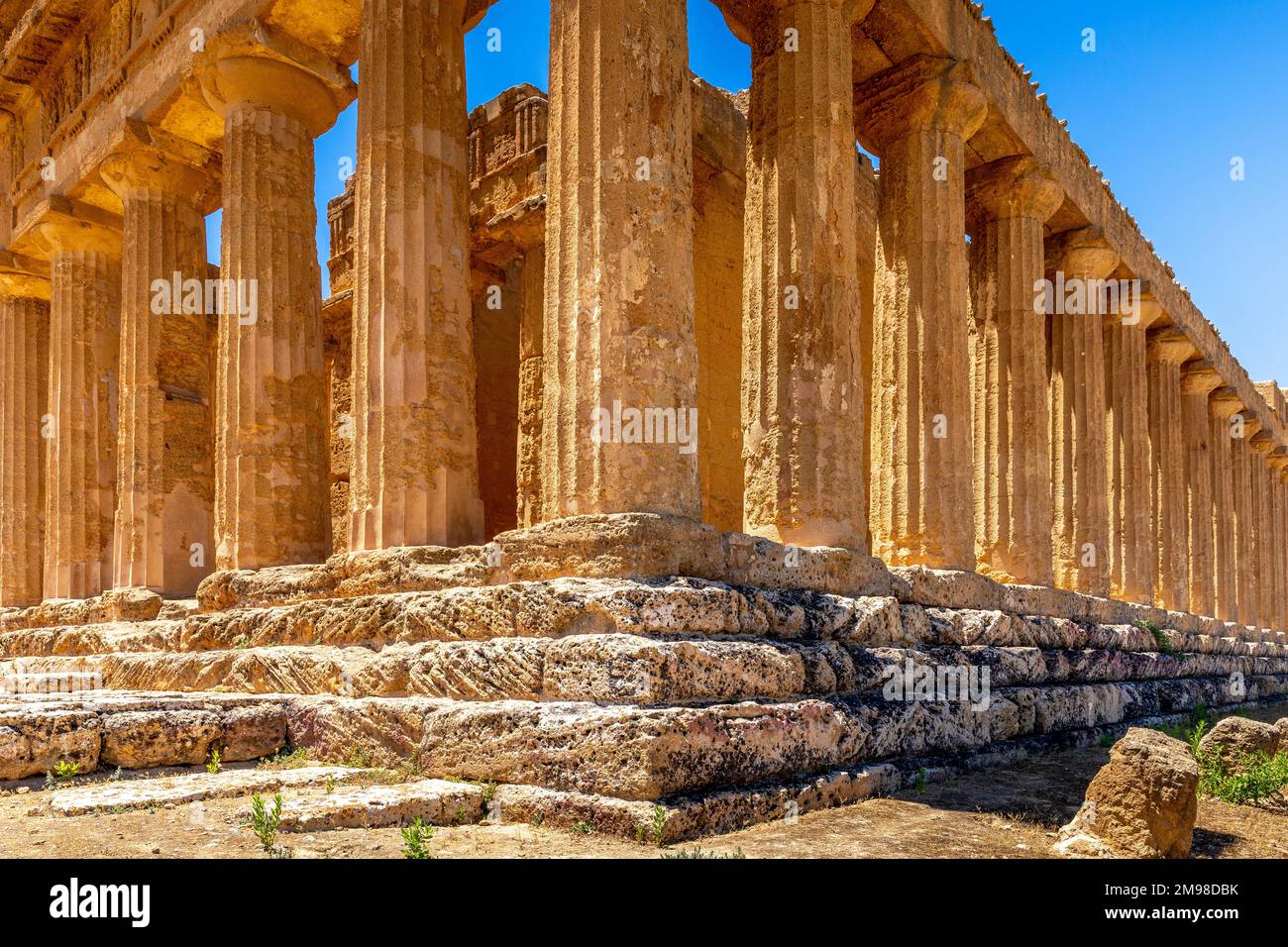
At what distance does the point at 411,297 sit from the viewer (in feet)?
24.5

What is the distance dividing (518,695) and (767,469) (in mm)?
3034

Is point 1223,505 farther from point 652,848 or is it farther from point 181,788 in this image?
point 181,788

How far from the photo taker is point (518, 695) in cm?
525

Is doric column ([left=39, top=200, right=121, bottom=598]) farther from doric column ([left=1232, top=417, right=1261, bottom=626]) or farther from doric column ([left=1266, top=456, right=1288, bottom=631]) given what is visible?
doric column ([left=1266, top=456, right=1288, bottom=631])

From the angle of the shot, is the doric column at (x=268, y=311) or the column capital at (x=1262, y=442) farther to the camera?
the column capital at (x=1262, y=442)

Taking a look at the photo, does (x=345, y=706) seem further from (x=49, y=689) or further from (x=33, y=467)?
(x=33, y=467)

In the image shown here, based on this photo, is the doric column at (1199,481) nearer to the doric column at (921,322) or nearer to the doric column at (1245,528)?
the doric column at (1245,528)

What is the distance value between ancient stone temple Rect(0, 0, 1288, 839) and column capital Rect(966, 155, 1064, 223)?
0.05 metres

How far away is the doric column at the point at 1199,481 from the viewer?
753 inches

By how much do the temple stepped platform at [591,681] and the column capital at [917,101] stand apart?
4.44 metres

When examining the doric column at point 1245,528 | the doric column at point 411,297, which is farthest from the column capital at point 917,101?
the doric column at point 1245,528

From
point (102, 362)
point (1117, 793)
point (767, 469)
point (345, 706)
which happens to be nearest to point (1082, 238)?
point (767, 469)

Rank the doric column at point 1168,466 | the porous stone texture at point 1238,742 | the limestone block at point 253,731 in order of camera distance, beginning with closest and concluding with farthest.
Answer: the limestone block at point 253,731
the porous stone texture at point 1238,742
the doric column at point 1168,466

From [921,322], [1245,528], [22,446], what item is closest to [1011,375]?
[921,322]
